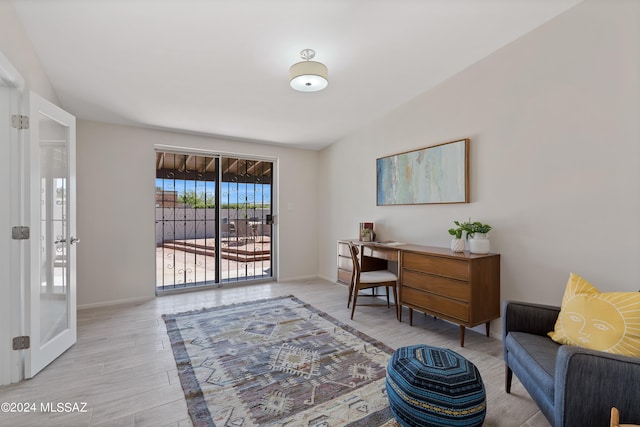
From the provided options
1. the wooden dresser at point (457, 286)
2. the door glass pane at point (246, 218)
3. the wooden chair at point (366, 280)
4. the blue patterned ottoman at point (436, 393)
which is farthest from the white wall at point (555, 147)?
the door glass pane at point (246, 218)

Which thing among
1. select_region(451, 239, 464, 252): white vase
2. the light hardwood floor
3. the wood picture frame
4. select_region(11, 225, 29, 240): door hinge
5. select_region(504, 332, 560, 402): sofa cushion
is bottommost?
the light hardwood floor

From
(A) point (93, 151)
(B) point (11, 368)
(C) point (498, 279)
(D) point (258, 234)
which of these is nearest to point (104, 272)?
(A) point (93, 151)

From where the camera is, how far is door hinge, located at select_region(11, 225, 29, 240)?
6.79 feet

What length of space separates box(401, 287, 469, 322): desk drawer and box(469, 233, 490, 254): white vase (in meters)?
0.55

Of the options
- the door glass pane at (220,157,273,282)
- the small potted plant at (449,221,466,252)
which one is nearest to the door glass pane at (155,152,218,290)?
the door glass pane at (220,157,273,282)

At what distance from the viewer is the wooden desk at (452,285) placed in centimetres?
259

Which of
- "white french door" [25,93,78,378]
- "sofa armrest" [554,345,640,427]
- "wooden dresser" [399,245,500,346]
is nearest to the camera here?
"sofa armrest" [554,345,640,427]

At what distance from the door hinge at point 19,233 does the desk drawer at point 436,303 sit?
339cm

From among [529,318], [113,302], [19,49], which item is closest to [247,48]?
[19,49]

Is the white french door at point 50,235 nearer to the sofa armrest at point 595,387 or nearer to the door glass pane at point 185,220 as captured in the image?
the door glass pane at point 185,220

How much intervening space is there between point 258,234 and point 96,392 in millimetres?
3401

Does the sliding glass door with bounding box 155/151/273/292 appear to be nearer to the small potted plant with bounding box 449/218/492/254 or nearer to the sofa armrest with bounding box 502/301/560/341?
the small potted plant with bounding box 449/218/492/254

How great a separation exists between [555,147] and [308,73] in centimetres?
226

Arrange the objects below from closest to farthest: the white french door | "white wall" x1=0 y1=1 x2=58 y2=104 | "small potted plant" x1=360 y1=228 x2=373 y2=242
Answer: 1. "white wall" x1=0 y1=1 x2=58 y2=104
2. the white french door
3. "small potted plant" x1=360 y1=228 x2=373 y2=242
